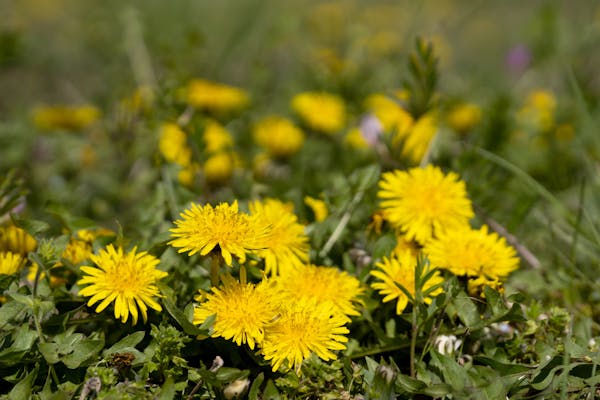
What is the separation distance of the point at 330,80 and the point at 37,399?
2.57 meters

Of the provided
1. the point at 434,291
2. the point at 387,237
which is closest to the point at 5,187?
the point at 387,237

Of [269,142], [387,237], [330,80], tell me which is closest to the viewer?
[387,237]

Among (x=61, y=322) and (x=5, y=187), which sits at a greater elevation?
(x=5, y=187)

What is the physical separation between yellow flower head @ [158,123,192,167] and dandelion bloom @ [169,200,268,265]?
949mm

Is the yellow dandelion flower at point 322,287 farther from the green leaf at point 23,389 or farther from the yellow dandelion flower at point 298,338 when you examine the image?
the green leaf at point 23,389

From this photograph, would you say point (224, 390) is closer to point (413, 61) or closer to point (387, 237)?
point (387, 237)

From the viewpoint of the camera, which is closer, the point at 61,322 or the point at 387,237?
the point at 61,322

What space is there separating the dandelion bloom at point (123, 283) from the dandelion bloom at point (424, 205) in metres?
0.69

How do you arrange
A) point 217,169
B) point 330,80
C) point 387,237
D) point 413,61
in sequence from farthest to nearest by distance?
point 330,80
point 217,169
point 413,61
point 387,237

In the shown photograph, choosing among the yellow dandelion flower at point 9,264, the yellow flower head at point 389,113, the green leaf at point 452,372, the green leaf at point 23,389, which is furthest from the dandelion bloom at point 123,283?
the yellow flower head at point 389,113

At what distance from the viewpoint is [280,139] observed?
294 centimetres

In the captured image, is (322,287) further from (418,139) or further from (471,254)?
(418,139)

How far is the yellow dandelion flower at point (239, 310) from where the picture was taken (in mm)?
1397

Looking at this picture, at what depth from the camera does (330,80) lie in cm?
362
